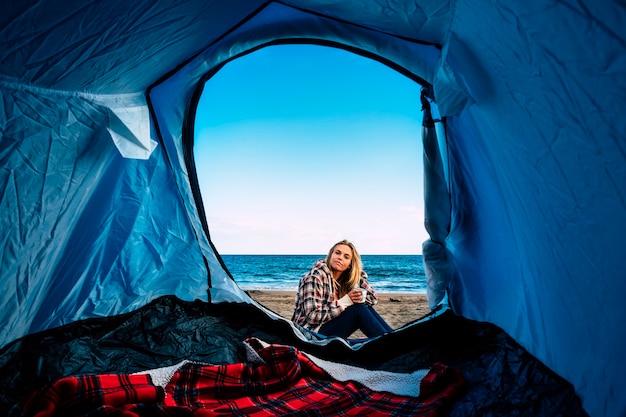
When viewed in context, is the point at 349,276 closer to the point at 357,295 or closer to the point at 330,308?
the point at 357,295

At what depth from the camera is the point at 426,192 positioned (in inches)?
67.2

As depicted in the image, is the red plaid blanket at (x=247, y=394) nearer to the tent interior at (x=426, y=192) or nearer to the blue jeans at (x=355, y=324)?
the tent interior at (x=426, y=192)

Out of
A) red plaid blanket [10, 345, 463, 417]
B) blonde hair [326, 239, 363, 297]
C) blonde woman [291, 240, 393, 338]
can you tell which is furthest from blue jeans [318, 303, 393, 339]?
red plaid blanket [10, 345, 463, 417]

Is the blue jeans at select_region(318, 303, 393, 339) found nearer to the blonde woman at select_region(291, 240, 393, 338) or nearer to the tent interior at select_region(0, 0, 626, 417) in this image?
the blonde woman at select_region(291, 240, 393, 338)

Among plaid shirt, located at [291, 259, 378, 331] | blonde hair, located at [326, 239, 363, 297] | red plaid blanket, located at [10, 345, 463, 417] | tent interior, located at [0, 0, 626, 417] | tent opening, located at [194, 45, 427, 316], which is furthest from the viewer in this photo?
tent opening, located at [194, 45, 427, 316]

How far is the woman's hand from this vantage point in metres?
2.29

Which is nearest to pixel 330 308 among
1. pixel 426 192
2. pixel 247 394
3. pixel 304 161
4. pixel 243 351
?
pixel 243 351

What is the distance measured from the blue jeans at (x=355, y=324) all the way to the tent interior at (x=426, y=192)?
243 mm

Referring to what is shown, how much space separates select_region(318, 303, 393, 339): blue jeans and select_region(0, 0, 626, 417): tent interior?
24cm

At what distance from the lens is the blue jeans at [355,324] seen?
2.14 metres

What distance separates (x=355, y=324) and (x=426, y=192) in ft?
2.90

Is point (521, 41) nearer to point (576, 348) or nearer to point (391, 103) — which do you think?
point (576, 348)

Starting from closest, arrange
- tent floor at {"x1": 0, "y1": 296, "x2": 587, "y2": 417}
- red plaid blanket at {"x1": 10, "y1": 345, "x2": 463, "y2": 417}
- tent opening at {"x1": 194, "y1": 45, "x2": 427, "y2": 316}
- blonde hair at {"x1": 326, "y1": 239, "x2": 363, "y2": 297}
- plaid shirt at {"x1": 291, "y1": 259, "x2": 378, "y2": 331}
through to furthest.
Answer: red plaid blanket at {"x1": 10, "y1": 345, "x2": 463, "y2": 417}, tent floor at {"x1": 0, "y1": 296, "x2": 587, "y2": 417}, plaid shirt at {"x1": 291, "y1": 259, "x2": 378, "y2": 331}, blonde hair at {"x1": 326, "y1": 239, "x2": 363, "y2": 297}, tent opening at {"x1": 194, "y1": 45, "x2": 427, "y2": 316}

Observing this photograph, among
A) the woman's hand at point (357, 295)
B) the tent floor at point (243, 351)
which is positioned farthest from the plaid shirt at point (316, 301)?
the tent floor at point (243, 351)
